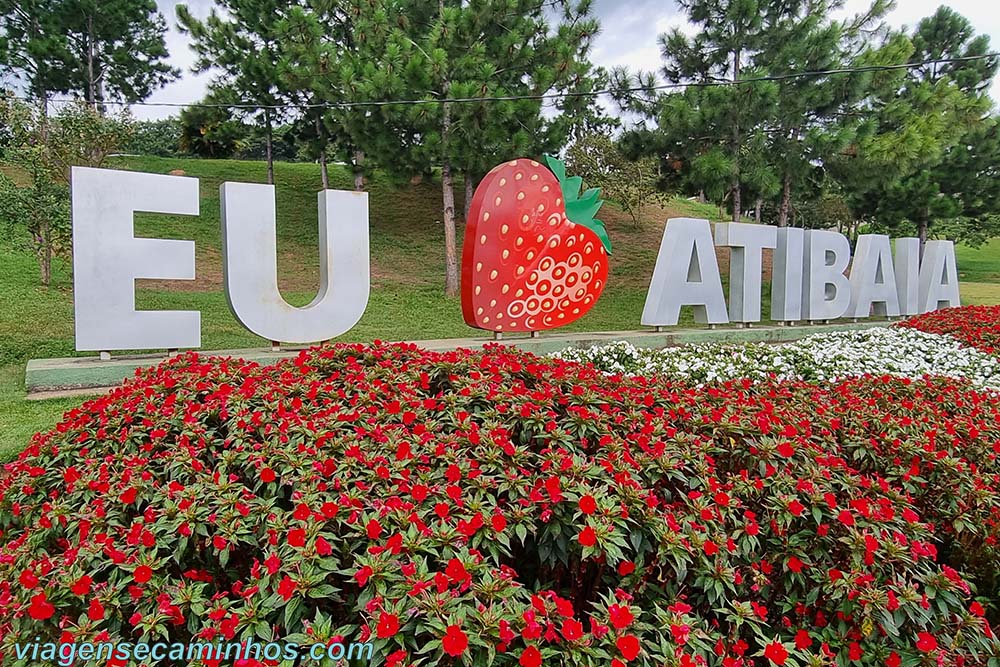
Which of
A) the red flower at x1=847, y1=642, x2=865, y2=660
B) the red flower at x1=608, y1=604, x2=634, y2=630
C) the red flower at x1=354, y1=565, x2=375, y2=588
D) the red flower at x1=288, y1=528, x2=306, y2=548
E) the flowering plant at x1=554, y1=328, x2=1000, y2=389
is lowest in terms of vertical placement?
the red flower at x1=847, y1=642, x2=865, y2=660

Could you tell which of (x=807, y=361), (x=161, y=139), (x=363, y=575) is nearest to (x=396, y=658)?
(x=363, y=575)

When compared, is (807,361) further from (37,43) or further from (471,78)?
(37,43)

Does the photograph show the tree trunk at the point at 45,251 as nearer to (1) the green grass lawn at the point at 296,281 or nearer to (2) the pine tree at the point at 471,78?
(1) the green grass lawn at the point at 296,281

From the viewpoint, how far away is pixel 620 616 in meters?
1.34

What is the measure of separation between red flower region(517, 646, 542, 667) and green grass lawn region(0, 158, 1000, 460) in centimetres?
401

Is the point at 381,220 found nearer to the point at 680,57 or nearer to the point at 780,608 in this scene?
the point at 680,57

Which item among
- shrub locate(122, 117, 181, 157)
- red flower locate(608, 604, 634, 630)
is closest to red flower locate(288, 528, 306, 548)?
red flower locate(608, 604, 634, 630)

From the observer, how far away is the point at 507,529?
1.63m

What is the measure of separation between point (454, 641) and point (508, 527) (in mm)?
450

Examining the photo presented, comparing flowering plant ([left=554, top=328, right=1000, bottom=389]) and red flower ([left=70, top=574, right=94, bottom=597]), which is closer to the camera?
red flower ([left=70, top=574, right=94, bottom=597])

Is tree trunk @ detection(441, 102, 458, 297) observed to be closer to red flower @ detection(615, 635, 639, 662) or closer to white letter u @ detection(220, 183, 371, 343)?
white letter u @ detection(220, 183, 371, 343)

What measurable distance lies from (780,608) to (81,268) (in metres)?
5.86

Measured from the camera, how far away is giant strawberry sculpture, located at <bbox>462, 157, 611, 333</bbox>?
7023 millimetres

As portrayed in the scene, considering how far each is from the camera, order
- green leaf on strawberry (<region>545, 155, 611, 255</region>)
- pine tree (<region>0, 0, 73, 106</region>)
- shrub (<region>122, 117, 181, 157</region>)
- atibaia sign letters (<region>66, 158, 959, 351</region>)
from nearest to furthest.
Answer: atibaia sign letters (<region>66, 158, 959, 351</region>) < green leaf on strawberry (<region>545, 155, 611, 255</region>) < pine tree (<region>0, 0, 73, 106</region>) < shrub (<region>122, 117, 181, 157</region>)
